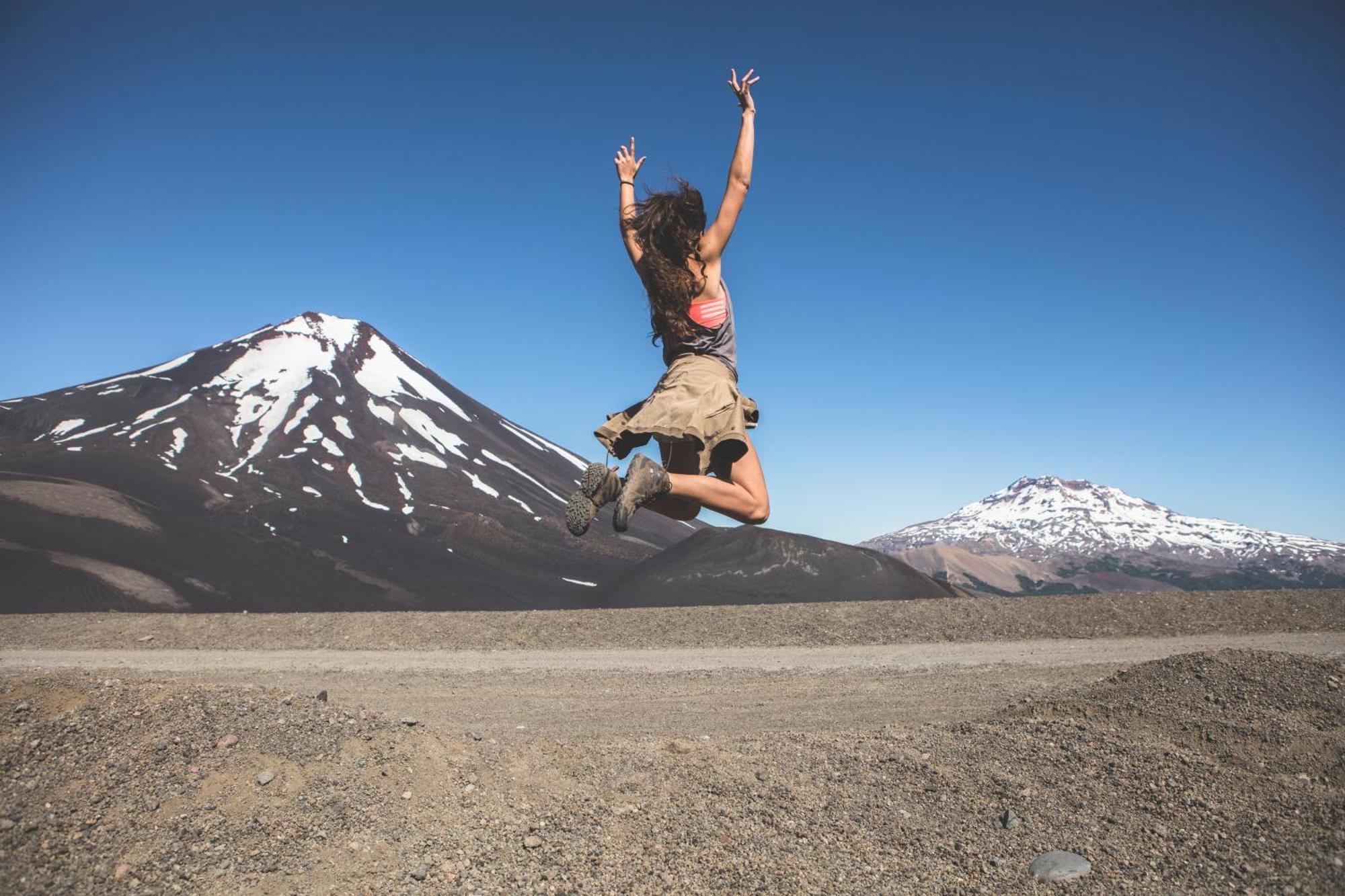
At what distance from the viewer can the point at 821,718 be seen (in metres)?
7.64

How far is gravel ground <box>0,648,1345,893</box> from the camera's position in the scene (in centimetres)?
356

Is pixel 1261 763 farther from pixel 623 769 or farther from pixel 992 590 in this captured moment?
pixel 992 590

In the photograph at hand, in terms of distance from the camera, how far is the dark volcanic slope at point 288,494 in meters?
20.6

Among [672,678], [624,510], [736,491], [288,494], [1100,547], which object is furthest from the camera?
[1100,547]

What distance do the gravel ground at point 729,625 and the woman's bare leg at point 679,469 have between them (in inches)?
404

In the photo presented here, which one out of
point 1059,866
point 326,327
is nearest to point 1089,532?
point 326,327

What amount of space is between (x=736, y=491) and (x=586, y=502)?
641mm

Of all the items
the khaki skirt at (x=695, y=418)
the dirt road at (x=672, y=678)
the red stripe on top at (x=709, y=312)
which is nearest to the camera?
the khaki skirt at (x=695, y=418)

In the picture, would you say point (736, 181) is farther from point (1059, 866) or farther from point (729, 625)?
point (729, 625)

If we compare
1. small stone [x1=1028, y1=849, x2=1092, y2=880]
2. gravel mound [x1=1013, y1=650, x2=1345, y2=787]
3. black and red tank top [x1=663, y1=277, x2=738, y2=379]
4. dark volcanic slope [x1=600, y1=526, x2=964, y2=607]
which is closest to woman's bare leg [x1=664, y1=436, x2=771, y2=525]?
black and red tank top [x1=663, y1=277, x2=738, y2=379]

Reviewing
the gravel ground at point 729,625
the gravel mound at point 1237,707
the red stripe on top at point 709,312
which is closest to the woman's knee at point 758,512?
the red stripe on top at point 709,312

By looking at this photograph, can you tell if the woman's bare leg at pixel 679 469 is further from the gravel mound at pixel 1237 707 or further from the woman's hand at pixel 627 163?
the gravel mound at pixel 1237 707

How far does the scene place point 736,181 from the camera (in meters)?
3.34

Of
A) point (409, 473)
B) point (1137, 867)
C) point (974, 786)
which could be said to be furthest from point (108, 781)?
point (409, 473)
